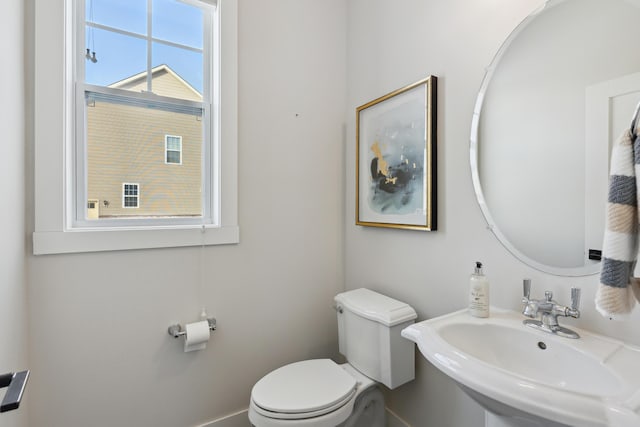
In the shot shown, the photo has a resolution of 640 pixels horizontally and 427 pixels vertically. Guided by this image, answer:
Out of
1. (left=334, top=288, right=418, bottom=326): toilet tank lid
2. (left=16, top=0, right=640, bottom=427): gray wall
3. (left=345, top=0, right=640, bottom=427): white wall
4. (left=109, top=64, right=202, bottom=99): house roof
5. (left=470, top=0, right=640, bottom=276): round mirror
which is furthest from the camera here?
(left=109, top=64, right=202, bottom=99): house roof

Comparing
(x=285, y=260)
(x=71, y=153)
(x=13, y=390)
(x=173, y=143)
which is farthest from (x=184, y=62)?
(x=13, y=390)

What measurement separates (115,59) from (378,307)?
5.54 ft

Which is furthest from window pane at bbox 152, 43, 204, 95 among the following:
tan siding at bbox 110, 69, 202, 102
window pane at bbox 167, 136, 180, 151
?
window pane at bbox 167, 136, 180, 151

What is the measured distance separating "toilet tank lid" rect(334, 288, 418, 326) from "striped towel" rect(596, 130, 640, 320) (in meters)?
0.79

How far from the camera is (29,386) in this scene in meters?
1.22

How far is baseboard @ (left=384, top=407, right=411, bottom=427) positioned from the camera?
1.50 m

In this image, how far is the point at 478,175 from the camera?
3.86 ft

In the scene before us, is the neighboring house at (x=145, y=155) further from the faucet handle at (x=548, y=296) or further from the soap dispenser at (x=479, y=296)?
the faucet handle at (x=548, y=296)

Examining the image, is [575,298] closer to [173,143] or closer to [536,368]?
[536,368]

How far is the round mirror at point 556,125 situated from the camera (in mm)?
867

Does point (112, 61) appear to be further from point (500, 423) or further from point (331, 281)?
point (500, 423)

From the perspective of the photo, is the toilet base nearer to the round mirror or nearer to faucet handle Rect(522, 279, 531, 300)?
faucet handle Rect(522, 279, 531, 300)

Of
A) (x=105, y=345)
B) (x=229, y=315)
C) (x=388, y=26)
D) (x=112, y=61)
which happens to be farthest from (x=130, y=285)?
(x=388, y=26)

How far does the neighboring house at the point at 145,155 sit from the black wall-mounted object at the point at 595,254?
63.4 inches
